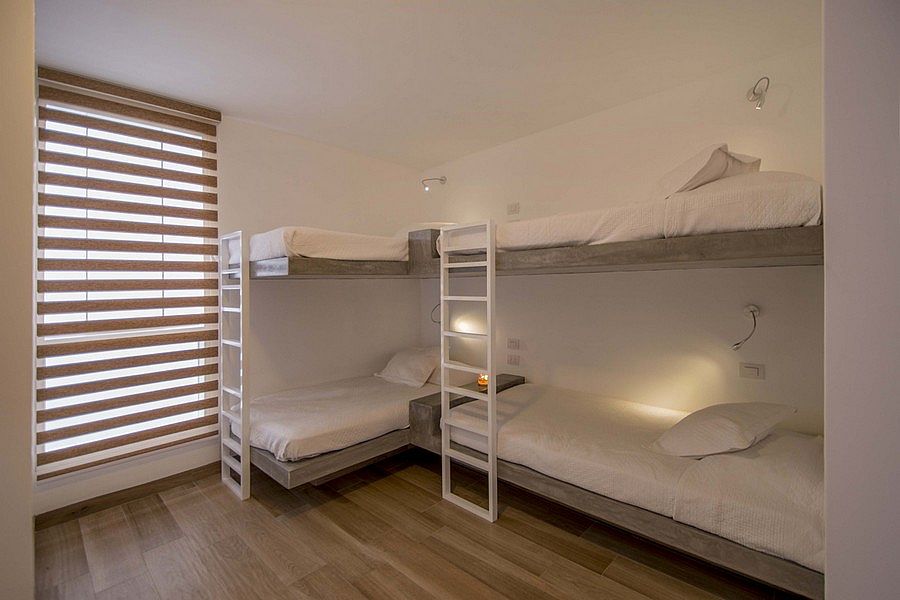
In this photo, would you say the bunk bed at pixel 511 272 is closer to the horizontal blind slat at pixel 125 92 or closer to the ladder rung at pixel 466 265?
the ladder rung at pixel 466 265

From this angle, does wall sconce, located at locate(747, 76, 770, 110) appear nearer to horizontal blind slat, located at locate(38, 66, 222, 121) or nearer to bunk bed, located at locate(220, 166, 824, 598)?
bunk bed, located at locate(220, 166, 824, 598)

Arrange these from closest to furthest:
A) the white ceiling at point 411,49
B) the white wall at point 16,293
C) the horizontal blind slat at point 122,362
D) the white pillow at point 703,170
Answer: the white wall at point 16,293 < the white pillow at point 703,170 < the white ceiling at point 411,49 < the horizontal blind slat at point 122,362

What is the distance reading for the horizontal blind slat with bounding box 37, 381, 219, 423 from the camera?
2.36 m

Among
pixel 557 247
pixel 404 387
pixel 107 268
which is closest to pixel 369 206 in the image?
pixel 404 387

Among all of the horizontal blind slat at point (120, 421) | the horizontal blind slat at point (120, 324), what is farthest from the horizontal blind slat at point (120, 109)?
the horizontal blind slat at point (120, 421)

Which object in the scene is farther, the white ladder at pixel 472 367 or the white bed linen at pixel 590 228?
the white ladder at pixel 472 367

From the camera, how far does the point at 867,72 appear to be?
3.66 ft

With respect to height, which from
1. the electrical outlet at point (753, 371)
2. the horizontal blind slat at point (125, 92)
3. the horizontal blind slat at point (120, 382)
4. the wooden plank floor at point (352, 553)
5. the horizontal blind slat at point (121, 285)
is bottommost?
the wooden plank floor at point (352, 553)

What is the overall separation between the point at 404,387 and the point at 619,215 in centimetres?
228

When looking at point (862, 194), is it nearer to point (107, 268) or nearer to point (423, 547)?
point (423, 547)

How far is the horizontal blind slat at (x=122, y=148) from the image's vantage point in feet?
7.73

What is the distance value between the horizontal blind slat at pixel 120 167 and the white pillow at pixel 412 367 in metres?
2.10

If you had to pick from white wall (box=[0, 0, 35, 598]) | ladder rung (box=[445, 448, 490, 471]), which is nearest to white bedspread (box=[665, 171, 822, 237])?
ladder rung (box=[445, 448, 490, 471])

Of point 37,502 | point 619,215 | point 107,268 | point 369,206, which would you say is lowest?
point 37,502
